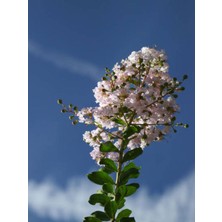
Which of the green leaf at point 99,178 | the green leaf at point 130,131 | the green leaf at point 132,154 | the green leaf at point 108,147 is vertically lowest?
the green leaf at point 99,178

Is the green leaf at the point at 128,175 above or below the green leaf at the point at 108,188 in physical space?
above

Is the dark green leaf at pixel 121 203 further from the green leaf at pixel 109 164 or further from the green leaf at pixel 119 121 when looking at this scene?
the green leaf at pixel 119 121

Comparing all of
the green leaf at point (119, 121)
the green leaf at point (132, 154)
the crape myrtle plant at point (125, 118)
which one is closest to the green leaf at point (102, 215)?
the crape myrtle plant at point (125, 118)

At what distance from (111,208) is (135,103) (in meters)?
0.32

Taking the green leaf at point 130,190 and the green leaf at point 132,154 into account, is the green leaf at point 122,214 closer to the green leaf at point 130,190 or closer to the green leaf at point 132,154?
the green leaf at point 130,190

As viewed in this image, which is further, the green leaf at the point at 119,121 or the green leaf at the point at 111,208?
the green leaf at the point at 119,121

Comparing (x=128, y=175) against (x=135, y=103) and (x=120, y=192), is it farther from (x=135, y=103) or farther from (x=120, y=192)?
(x=135, y=103)

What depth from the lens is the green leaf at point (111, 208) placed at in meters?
1.29

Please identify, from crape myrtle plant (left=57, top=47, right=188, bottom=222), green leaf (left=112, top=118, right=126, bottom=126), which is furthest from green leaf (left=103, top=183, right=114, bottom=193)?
green leaf (left=112, top=118, right=126, bottom=126)

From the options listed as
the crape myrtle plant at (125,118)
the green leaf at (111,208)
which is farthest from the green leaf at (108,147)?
the green leaf at (111,208)

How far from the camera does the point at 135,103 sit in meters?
1.36

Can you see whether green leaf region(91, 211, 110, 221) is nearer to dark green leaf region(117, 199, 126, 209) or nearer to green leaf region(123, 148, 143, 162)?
→ dark green leaf region(117, 199, 126, 209)
